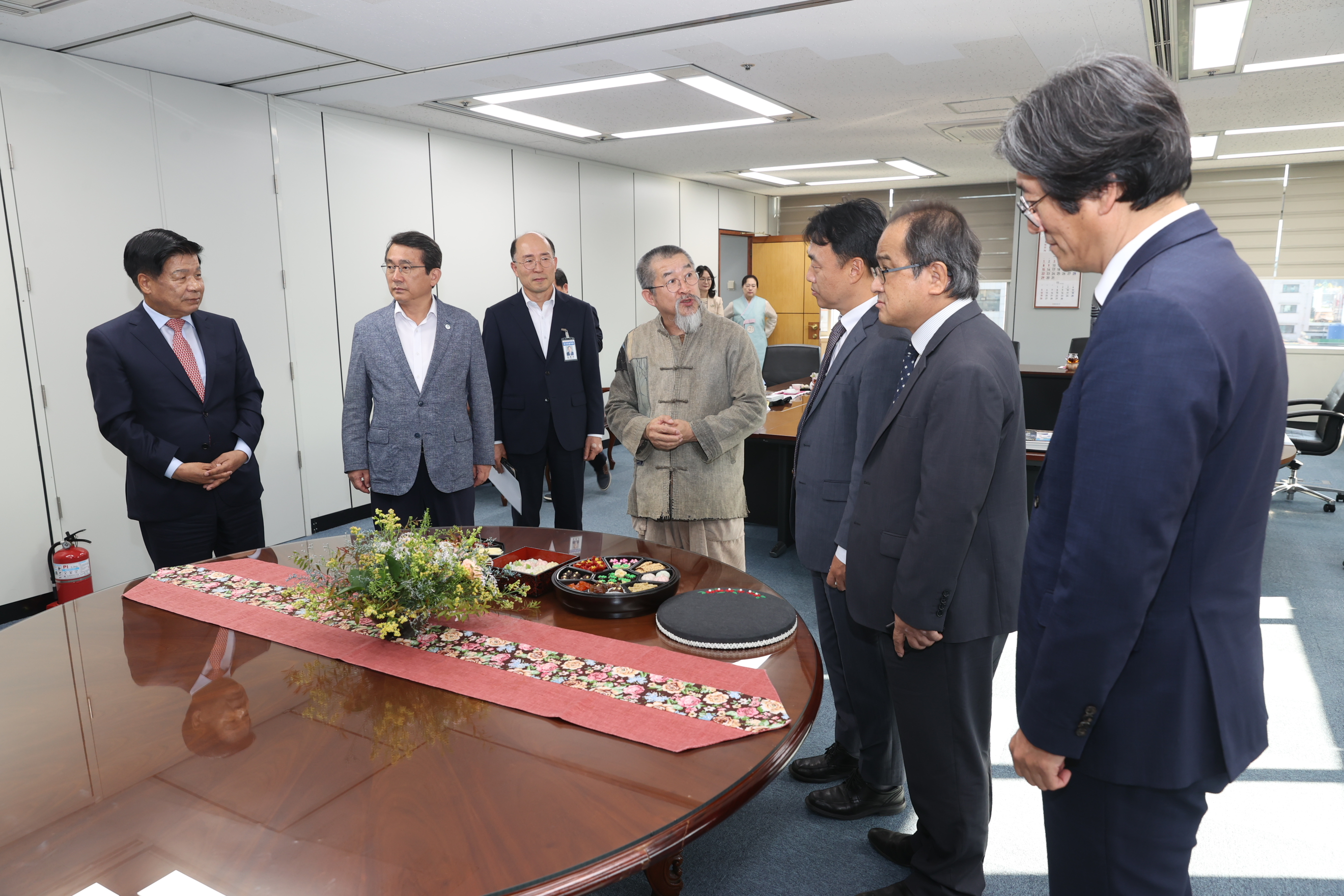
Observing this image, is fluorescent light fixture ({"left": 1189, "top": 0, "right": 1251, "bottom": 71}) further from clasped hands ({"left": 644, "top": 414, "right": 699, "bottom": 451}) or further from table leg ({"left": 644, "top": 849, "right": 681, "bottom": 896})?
table leg ({"left": 644, "top": 849, "right": 681, "bottom": 896})

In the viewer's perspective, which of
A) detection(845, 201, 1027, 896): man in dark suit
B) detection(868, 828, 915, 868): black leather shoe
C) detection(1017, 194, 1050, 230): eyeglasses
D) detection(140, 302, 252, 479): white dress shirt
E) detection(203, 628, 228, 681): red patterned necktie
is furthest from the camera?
detection(140, 302, 252, 479): white dress shirt

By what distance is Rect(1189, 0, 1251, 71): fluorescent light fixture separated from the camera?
3.67 meters

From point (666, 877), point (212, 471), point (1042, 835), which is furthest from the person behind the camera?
point (212, 471)

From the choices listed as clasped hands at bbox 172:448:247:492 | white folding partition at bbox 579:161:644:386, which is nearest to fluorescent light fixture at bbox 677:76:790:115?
white folding partition at bbox 579:161:644:386

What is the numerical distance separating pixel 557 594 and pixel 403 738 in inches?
27.5

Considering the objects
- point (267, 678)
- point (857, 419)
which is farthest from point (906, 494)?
point (267, 678)

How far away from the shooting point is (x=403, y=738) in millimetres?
1300

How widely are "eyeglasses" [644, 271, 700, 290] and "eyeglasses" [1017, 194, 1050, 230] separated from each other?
1.74 m

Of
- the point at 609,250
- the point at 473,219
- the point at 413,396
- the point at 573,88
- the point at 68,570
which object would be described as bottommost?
the point at 68,570

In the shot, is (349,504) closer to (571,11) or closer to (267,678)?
(571,11)

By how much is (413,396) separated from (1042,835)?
2718 millimetres

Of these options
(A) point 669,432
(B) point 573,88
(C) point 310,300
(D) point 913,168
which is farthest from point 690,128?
(A) point 669,432

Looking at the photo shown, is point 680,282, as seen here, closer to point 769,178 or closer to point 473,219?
point 473,219

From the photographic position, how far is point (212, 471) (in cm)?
300
